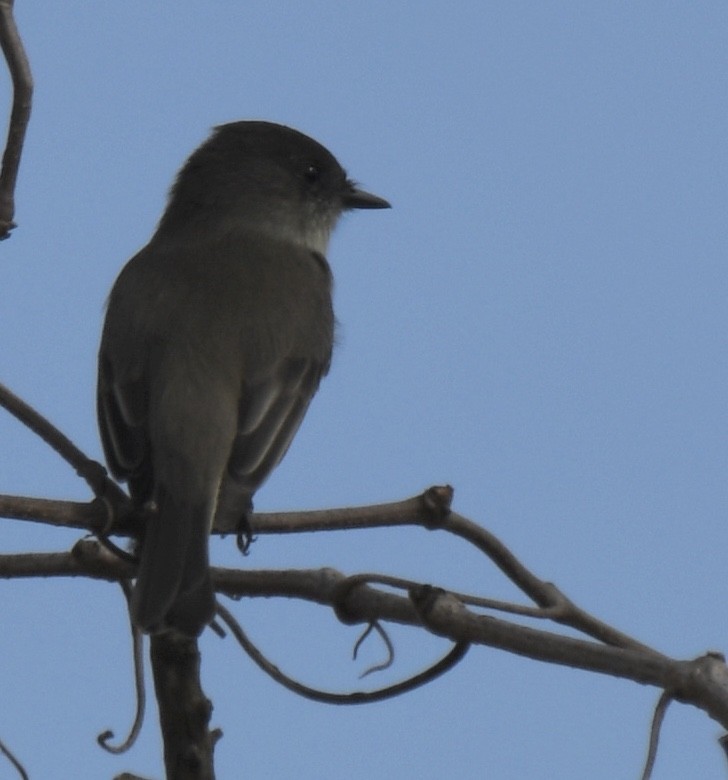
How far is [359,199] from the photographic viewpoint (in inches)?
291

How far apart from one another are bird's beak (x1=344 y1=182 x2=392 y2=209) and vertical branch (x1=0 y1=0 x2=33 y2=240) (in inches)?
168

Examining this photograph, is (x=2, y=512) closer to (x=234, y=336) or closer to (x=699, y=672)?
(x=699, y=672)

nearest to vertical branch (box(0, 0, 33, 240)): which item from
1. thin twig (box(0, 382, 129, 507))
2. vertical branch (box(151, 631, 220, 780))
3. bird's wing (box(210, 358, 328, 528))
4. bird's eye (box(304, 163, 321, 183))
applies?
thin twig (box(0, 382, 129, 507))

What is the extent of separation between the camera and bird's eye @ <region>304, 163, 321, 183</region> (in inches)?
286

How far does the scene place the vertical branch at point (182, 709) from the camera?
2.38 m

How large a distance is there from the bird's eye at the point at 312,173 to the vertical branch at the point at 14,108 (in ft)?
13.6

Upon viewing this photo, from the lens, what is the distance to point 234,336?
205 inches

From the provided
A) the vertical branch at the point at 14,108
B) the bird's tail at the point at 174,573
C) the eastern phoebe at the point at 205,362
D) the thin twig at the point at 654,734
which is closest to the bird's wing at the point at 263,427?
the eastern phoebe at the point at 205,362

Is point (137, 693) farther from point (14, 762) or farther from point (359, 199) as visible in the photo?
point (359, 199)

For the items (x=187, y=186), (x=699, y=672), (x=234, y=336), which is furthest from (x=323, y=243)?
(x=699, y=672)

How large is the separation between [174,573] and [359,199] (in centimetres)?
396

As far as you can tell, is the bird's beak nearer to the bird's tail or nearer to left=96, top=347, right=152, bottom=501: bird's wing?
left=96, top=347, right=152, bottom=501: bird's wing

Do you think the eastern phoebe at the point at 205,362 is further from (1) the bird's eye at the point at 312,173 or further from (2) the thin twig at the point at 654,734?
(2) the thin twig at the point at 654,734

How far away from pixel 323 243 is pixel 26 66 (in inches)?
158
